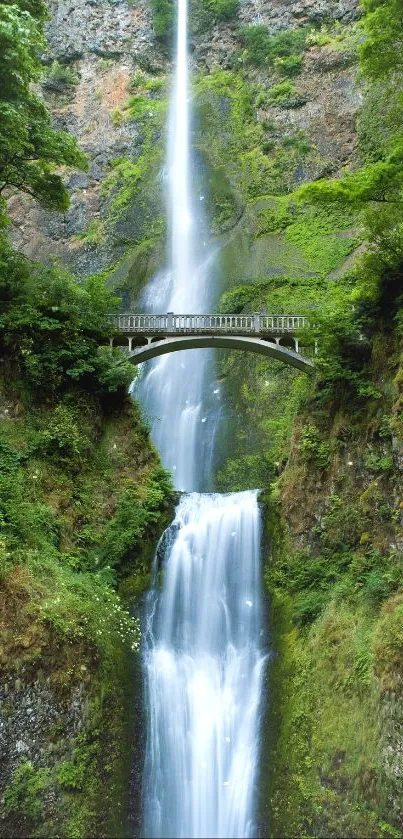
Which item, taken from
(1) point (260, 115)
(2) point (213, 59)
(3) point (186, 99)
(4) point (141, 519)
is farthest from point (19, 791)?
(2) point (213, 59)

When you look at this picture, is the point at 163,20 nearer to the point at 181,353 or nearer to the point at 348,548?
the point at 181,353

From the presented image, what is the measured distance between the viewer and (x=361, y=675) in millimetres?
9414

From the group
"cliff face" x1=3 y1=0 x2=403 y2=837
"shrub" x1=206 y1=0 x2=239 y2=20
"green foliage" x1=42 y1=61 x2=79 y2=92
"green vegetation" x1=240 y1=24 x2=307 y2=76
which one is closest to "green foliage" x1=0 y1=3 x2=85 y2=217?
"cliff face" x1=3 y1=0 x2=403 y2=837

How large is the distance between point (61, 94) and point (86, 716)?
38570 millimetres

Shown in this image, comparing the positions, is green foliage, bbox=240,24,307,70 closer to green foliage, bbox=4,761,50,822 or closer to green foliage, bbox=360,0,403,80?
green foliage, bbox=360,0,403,80

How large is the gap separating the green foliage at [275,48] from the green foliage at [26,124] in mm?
24922

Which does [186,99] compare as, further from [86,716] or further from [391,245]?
[86,716]

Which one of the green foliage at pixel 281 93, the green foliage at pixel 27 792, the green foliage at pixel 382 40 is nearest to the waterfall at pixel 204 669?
the green foliage at pixel 27 792

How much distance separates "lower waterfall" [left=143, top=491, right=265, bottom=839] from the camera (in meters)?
9.48

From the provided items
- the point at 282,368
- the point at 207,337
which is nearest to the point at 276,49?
the point at 282,368

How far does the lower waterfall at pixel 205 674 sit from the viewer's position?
31.1 ft

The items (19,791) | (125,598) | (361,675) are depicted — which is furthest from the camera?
(125,598)

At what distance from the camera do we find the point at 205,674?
38.0ft

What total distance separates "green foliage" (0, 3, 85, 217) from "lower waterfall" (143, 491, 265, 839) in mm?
8330
